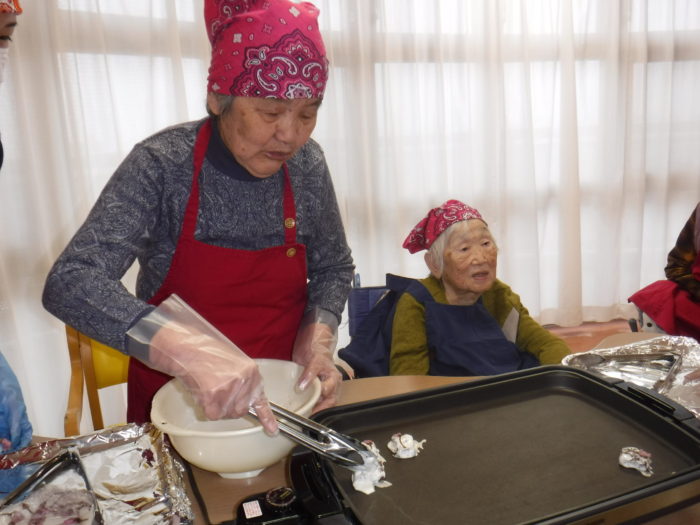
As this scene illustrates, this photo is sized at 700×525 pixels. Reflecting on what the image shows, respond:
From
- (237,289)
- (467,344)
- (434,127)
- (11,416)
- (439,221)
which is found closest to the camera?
(11,416)

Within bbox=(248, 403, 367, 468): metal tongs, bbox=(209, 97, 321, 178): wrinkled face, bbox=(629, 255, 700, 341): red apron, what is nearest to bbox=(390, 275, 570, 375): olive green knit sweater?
bbox=(629, 255, 700, 341): red apron

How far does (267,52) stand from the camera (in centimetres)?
109

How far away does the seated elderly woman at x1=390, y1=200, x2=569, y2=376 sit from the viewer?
1.84 meters

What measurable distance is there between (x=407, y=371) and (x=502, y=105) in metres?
1.76

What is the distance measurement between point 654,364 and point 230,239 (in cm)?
96

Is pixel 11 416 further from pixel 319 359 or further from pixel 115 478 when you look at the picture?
pixel 319 359

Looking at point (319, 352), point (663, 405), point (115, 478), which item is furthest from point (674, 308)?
point (115, 478)

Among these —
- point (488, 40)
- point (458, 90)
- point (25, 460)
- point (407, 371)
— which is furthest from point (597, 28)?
point (25, 460)

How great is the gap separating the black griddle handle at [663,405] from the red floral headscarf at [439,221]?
1023mm

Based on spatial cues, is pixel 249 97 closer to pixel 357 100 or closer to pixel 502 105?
pixel 357 100

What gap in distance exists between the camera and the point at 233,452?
0.88 meters

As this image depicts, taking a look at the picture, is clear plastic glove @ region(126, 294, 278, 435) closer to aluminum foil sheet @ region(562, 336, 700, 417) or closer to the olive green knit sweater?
aluminum foil sheet @ region(562, 336, 700, 417)

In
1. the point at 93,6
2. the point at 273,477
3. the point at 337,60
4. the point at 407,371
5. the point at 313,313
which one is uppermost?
the point at 93,6

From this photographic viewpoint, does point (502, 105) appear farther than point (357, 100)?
Yes
